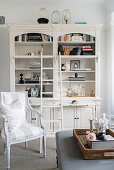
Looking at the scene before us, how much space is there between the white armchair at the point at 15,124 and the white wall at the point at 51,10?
7.03ft

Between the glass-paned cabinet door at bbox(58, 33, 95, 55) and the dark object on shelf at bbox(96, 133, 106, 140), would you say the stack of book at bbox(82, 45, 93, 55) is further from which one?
the dark object on shelf at bbox(96, 133, 106, 140)

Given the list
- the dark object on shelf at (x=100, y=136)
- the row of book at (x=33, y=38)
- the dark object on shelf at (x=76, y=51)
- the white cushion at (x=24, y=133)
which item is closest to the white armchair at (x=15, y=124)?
the white cushion at (x=24, y=133)

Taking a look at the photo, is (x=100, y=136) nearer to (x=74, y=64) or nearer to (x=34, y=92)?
(x=34, y=92)

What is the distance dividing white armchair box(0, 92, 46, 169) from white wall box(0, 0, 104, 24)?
214 cm

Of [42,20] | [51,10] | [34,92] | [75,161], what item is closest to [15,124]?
[75,161]

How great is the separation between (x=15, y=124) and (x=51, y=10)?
2905 millimetres

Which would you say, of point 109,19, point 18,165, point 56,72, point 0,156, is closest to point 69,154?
point 18,165

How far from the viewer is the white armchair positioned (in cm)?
239

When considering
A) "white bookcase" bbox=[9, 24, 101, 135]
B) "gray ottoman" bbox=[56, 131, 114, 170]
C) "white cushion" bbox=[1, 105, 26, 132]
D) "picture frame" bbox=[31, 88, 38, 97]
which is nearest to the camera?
"gray ottoman" bbox=[56, 131, 114, 170]

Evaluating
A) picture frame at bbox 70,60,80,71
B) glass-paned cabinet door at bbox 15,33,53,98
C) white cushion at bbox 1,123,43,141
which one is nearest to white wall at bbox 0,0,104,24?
glass-paned cabinet door at bbox 15,33,53,98

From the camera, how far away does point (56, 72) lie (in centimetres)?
384

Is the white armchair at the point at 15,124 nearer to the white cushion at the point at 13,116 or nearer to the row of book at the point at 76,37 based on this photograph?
the white cushion at the point at 13,116

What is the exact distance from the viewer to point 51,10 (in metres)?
4.22

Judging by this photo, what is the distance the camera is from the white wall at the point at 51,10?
418 centimetres
